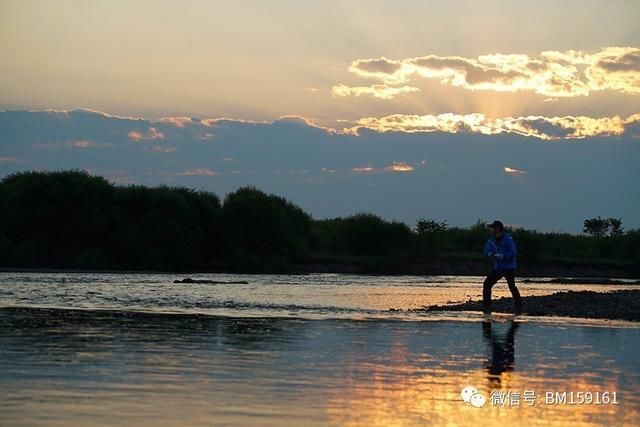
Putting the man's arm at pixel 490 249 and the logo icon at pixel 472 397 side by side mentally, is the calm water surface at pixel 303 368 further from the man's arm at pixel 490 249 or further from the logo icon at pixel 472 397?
the man's arm at pixel 490 249

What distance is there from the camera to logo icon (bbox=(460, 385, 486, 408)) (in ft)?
35.2

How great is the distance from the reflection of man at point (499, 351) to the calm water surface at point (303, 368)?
3cm

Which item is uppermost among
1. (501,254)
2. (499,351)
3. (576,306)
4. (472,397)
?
(501,254)

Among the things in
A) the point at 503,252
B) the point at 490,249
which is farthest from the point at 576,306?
the point at 490,249

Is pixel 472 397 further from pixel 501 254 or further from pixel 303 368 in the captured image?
Result: pixel 501 254

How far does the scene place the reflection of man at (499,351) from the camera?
13.5 m

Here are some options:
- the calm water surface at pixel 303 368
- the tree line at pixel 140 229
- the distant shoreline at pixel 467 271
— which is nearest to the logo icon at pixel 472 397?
the calm water surface at pixel 303 368

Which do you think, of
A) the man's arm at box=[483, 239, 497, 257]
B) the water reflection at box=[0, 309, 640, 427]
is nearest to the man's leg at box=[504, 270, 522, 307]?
the man's arm at box=[483, 239, 497, 257]

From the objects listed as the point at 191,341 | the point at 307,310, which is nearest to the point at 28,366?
the point at 191,341

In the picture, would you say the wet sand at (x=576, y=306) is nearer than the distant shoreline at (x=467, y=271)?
Yes

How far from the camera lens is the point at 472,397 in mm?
11070

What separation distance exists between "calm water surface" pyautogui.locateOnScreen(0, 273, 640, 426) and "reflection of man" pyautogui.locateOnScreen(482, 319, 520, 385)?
3 cm

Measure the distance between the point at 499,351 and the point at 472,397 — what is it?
484 centimetres

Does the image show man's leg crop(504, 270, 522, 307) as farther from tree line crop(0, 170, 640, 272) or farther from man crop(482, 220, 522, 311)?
tree line crop(0, 170, 640, 272)
